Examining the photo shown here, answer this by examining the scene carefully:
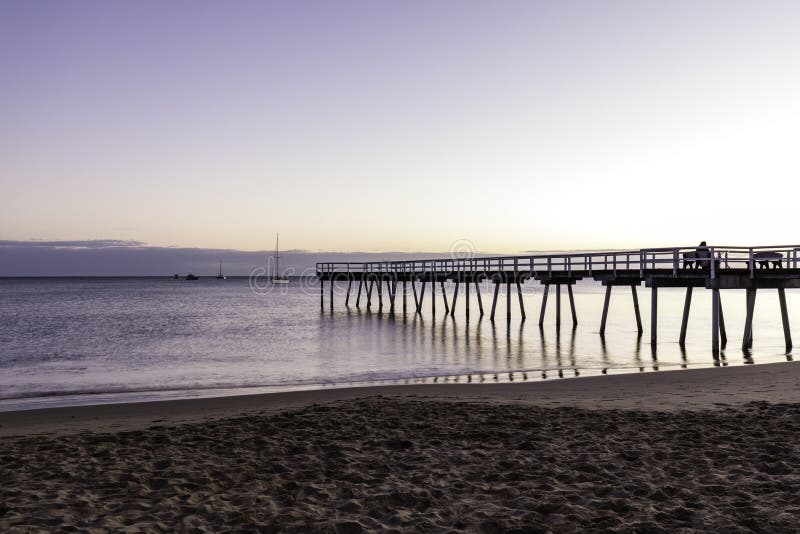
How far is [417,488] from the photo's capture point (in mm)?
6027

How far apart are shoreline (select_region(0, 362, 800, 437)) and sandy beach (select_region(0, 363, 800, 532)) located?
11cm

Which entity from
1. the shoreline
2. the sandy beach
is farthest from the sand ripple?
the shoreline

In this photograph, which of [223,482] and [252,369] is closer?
[223,482]

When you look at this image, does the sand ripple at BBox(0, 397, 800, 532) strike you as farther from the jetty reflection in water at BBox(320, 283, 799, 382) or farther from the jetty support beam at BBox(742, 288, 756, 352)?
the jetty support beam at BBox(742, 288, 756, 352)

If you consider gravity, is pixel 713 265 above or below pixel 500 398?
above

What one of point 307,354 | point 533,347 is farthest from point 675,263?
point 307,354

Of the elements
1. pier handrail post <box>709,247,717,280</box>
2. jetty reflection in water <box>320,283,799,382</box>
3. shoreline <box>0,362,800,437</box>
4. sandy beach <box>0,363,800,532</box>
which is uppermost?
pier handrail post <box>709,247,717,280</box>

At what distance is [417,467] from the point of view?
682 centimetres

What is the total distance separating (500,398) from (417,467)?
5562mm

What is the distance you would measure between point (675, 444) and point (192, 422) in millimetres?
7258

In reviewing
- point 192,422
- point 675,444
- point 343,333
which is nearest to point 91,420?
point 192,422

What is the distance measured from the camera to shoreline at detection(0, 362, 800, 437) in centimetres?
1045

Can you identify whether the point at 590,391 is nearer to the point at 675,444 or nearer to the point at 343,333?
the point at 675,444

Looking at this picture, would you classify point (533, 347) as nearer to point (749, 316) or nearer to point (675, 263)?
point (675, 263)
